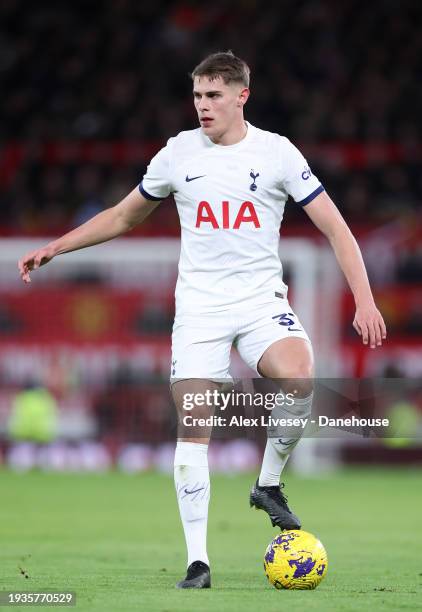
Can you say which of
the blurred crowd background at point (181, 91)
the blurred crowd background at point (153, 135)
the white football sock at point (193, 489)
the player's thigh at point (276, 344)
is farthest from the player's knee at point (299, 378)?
the blurred crowd background at point (181, 91)

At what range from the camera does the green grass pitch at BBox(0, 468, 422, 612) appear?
5.46 m

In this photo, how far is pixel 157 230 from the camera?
1641cm

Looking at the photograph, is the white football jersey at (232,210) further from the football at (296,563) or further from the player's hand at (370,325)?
the football at (296,563)

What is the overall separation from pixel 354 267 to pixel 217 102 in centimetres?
92

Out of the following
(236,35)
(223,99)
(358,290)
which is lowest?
(358,290)

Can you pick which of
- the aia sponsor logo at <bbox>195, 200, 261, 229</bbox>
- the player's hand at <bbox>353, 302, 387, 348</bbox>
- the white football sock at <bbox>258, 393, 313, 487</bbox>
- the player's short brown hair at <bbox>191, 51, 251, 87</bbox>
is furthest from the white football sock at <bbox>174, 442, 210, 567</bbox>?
the player's short brown hair at <bbox>191, 51, 251, 87</bbox>

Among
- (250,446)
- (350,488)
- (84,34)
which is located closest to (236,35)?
(84,34)

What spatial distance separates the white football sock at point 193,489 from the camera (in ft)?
19.1

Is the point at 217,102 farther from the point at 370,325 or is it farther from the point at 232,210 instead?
the point at 370,325

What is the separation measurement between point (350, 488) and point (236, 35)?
810 centimetres

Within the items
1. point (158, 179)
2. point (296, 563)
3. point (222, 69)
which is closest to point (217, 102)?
point (222, 69)

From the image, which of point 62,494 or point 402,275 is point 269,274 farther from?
point 402,275

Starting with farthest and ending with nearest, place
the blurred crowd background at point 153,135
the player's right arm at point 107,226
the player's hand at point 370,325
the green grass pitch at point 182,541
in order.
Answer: the blurred crowd background at point 153,135 → the player's right arm at point 107,226 → the player's hand at point 370,325 → the green grass pitch at point 182,541

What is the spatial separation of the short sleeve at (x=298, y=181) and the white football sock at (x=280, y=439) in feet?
2.86
